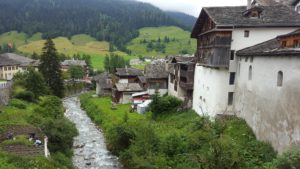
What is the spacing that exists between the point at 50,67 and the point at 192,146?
1798 inches

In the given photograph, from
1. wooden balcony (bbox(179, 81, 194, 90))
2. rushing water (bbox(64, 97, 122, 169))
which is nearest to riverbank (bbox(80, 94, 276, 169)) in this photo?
rushing water (bbox(64, 97, 122, 169))

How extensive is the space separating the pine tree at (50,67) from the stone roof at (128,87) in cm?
1514

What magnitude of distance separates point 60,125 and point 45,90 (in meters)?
30.1

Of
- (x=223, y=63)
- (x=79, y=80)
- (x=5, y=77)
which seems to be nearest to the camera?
(x=223, y=63)

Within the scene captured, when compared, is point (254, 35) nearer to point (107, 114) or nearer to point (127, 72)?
point (107, 114)

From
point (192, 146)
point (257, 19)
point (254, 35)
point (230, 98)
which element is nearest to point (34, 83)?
point (230, 98)

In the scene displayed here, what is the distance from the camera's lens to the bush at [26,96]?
162ft

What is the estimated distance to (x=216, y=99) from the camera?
32406 mm

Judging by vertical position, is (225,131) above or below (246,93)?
below

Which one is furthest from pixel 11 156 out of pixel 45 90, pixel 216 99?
pixel 45 90

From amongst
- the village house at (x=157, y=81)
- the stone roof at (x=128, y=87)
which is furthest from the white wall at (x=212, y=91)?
the stone roof at (x=128, y=87)

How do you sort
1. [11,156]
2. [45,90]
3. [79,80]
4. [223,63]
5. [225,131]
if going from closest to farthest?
1. [11,156]
2. [225,131]
3. [223,63]
4. [45,90]
5. [79,80]

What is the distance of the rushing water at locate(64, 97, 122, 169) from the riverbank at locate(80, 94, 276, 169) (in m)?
1.16

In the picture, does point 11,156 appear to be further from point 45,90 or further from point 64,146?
point 45,90
